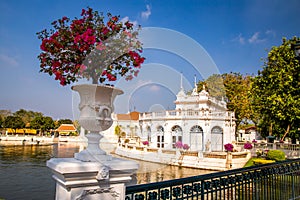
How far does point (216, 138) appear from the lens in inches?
928

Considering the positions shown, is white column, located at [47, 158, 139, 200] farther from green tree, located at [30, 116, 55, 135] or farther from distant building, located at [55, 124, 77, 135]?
green tree, located at [30, 116, 55, 135]

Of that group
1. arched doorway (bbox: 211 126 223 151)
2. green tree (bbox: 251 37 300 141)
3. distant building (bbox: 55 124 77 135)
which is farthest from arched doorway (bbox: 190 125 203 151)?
distant building (bbox: 55 124 77 135)

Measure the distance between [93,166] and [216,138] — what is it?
22.9m

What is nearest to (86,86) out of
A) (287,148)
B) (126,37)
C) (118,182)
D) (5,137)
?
(118,182)

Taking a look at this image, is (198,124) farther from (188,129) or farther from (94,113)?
(94,113)

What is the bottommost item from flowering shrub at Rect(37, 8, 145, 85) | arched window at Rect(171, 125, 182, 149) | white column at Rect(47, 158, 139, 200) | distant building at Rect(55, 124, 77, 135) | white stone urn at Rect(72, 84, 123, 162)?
distant building at Rect(55, 124, 77, 135)

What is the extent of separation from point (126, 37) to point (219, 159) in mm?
15853

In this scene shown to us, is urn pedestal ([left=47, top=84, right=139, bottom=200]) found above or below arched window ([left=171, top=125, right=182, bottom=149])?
above

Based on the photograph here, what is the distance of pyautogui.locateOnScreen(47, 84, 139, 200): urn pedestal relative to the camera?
6.51 feet

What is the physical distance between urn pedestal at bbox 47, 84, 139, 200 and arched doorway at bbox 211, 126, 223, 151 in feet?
73.0

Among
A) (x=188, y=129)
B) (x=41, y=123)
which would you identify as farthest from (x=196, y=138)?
(x=41, y=123)

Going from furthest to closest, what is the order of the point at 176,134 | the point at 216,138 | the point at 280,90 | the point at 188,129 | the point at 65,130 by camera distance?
the point at 65,130 → the point at 176,134 → the point at 188,129 → the point at 216,138 → the point at 280,90

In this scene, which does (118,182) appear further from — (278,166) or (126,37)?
(278,166)

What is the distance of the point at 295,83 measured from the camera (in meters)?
18.1
